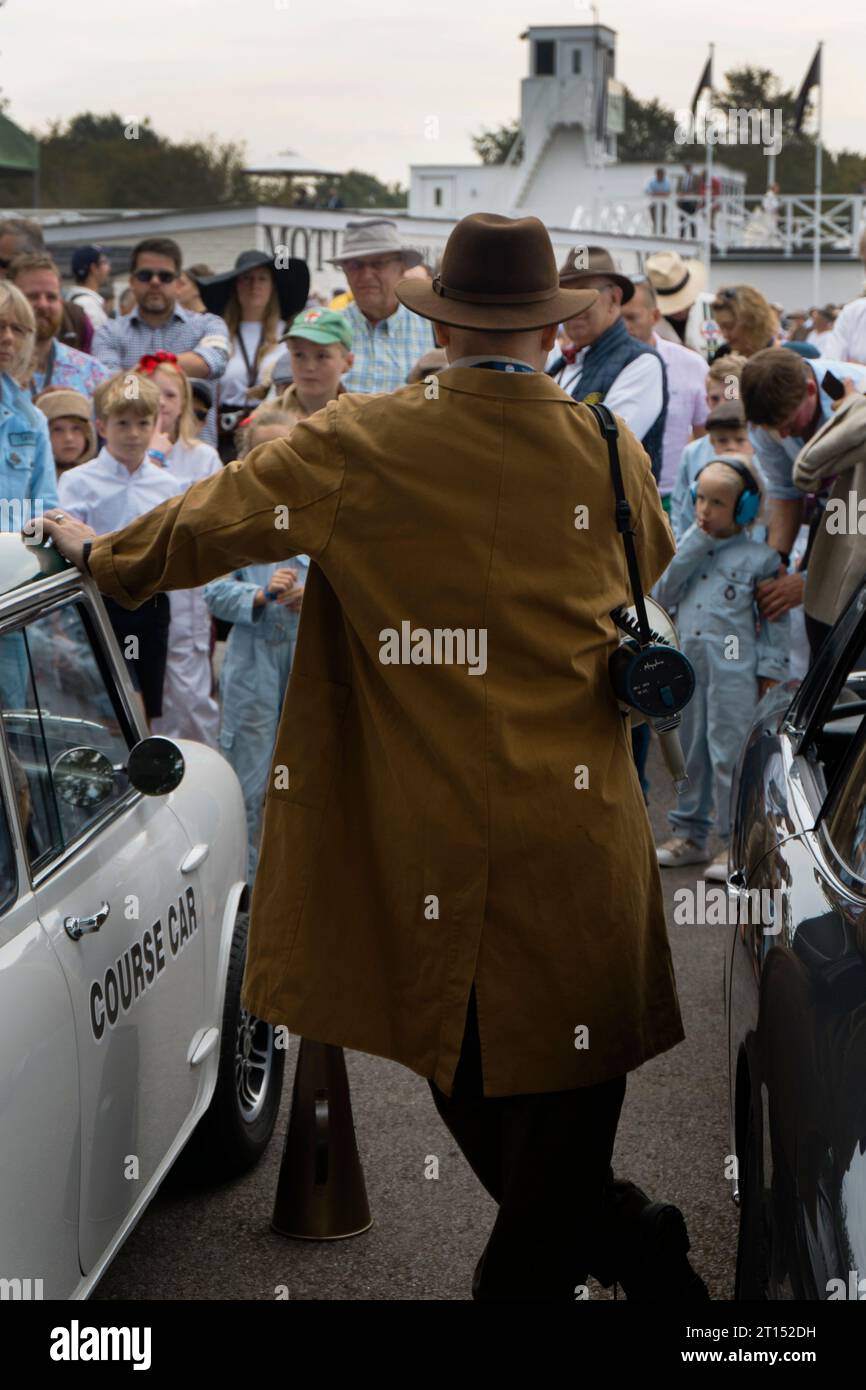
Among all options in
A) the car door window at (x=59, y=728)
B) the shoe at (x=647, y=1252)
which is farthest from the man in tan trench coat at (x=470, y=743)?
the car door window at (x=59, y=728)

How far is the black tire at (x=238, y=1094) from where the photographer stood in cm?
416

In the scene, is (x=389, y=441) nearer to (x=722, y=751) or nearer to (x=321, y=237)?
(x=722, y=751)

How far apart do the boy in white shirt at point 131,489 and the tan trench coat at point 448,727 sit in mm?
3352

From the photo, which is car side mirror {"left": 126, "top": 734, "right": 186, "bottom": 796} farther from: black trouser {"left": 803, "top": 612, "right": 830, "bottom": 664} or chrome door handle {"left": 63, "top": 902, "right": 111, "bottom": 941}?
black trouser {"left": 803, "top": 612, "right": 830, "bottom": 664}

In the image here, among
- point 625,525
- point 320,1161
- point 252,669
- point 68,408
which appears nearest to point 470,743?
point 625,525

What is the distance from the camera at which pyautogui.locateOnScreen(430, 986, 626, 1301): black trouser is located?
300cm

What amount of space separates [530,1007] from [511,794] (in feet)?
1.23

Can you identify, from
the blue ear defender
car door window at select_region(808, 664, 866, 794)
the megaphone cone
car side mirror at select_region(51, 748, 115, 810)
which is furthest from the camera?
the blue ear defender

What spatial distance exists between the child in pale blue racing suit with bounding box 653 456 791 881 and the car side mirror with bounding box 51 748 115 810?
3751mm

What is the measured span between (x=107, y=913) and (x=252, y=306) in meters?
7.25

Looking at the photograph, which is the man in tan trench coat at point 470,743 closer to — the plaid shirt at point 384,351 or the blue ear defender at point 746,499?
the blue ear defender at point 746,499

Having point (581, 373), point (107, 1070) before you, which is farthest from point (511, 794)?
point (581, 373)

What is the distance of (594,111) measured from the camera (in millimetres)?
52156

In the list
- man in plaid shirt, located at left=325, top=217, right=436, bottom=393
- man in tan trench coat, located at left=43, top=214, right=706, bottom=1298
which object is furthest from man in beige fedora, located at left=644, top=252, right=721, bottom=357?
man in tan trench coat, located at left=43, top=214, right=706, bottom=1298
